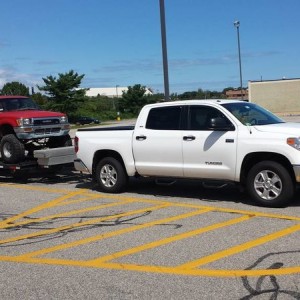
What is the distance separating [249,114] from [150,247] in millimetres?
3703

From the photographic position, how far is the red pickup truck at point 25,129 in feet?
39.9

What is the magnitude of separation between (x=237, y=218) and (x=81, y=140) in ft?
14.6

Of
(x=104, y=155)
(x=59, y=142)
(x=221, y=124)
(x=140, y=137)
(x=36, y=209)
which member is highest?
(x=221, y=124)

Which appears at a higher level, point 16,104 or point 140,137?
point 16,104

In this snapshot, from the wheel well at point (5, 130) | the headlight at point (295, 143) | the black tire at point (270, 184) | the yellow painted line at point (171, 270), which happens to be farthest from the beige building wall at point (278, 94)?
the yellow painted line at point (171, 270)

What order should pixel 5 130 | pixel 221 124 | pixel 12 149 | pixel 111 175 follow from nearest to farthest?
1. pixel 221 124
2. pixel 111 175
3. pixel 12 149
4. pixel 5 130

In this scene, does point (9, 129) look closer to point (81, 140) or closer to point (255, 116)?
point (81, 140)

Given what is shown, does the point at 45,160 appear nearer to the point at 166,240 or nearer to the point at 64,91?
the point at 166,240

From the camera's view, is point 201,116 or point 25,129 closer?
point 201,116

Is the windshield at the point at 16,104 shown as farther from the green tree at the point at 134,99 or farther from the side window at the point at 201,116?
the green tree at the point at 134,99

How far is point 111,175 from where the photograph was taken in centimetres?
1012

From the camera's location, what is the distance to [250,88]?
6569 centimetres

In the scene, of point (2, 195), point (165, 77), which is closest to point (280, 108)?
point (165, 77)

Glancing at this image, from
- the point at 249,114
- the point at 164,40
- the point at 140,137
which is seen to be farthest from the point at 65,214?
the point at 164,40
